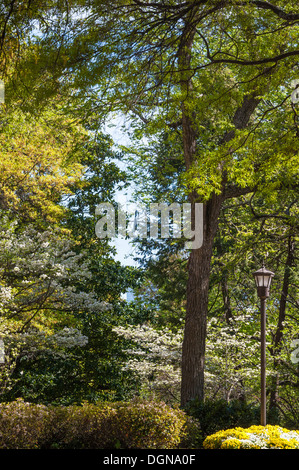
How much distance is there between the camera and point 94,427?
6.50 meters

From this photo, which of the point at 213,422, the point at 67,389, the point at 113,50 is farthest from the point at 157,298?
the point at 113,50

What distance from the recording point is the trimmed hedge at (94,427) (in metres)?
6.25

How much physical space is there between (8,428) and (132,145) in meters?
12.2

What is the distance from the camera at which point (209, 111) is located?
7223mm

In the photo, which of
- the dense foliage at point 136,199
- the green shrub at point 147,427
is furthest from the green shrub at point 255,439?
the green shrub at point 147,427

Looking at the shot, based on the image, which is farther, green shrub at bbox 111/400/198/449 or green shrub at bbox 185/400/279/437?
green shrub at bbox 185/400/279/437

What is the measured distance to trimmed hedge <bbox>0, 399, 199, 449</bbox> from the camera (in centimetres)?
625

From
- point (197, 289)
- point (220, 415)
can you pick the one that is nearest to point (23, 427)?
point (220, 415)

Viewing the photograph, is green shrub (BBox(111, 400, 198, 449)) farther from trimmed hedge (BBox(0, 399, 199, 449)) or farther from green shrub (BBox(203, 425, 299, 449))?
green shrub (BBox(203, 425, 299, 449))

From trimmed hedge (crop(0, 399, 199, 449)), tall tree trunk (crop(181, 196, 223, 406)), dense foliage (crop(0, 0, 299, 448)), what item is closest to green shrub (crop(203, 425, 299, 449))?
dense foliage (crop(0, 0, 299, 448))

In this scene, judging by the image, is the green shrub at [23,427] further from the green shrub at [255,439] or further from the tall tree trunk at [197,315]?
the tall tree trunk at [197,315]

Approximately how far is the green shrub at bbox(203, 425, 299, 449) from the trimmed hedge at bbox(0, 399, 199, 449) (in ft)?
2.13

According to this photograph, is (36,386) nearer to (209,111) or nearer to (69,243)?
(69,243)

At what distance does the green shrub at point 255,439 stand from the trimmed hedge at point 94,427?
0.65m
